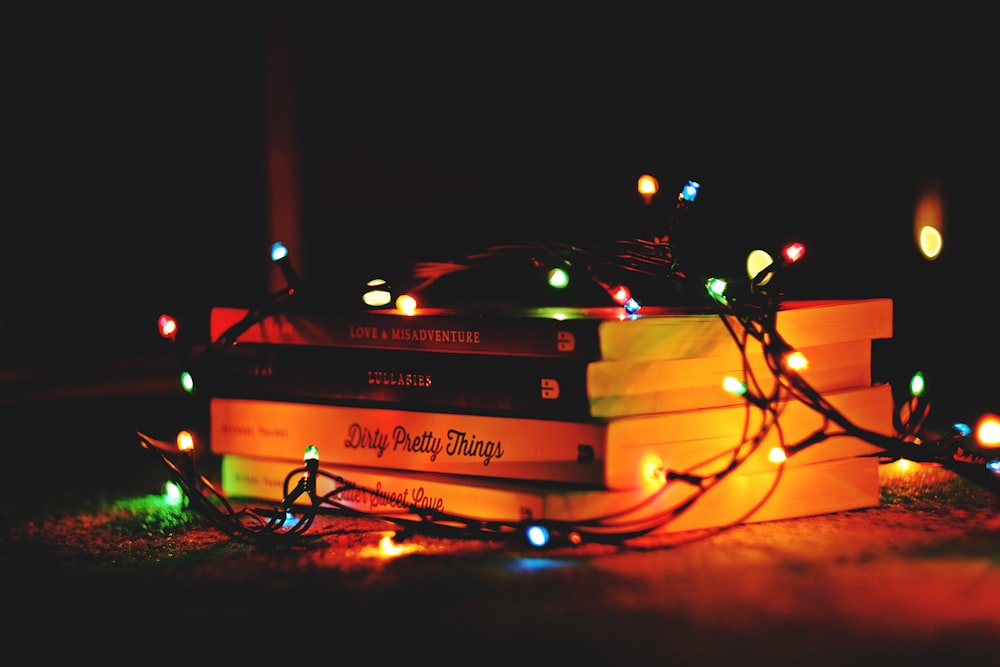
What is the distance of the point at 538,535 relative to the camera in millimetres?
688

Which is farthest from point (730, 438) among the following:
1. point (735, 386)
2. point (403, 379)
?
point (403, 379)

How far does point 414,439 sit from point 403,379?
0.05m

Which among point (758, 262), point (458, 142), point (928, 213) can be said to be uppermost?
point (458, 142)

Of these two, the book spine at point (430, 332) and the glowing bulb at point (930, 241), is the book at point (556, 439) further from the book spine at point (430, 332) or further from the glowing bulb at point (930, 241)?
the glowing bulb at point (930, 241)

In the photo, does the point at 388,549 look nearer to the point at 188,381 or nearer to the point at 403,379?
the point at 403,379

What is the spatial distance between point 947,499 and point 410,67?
3.55 feet

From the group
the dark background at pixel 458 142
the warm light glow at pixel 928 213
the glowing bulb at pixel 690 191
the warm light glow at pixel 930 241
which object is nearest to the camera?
the glowing bulb at pixel 690 191

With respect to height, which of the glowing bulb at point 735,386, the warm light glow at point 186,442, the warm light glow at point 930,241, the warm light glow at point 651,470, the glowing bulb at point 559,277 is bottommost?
the warm light glow at point 651,470

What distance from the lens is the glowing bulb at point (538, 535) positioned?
69cm

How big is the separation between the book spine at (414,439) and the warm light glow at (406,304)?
9 centimetres

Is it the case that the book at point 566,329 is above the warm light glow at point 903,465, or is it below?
above

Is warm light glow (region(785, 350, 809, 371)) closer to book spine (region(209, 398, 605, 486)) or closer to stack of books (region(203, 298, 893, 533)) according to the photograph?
stack of books (region(203, 298, 893, 533))

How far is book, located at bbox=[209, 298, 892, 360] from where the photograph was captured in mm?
700

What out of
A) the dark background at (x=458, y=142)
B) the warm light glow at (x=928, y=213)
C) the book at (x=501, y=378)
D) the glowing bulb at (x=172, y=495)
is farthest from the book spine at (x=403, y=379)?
the warm light glow at (x=928, y=213)
